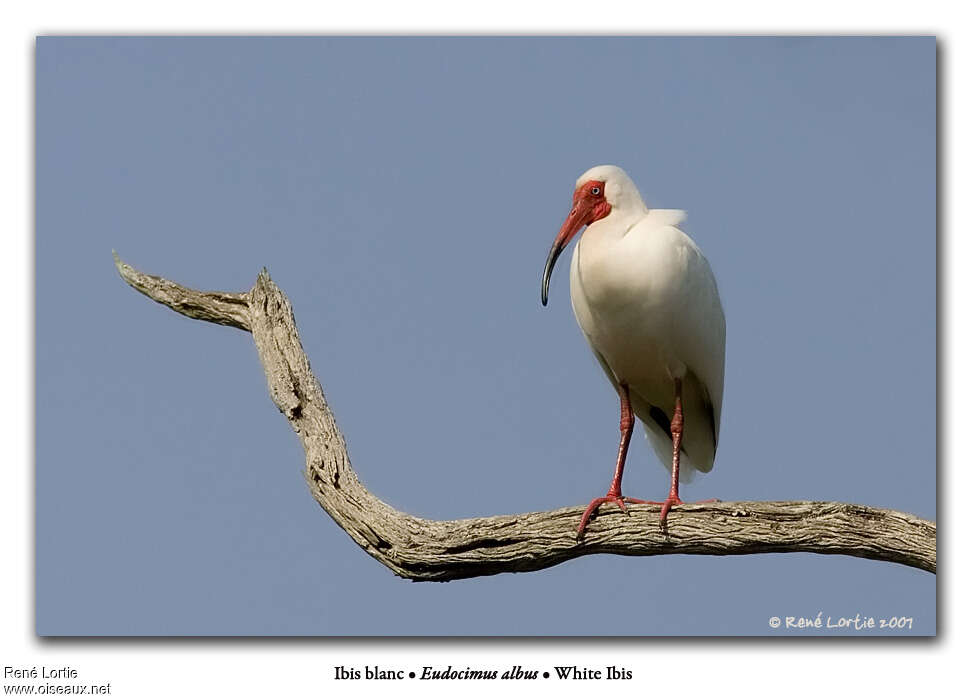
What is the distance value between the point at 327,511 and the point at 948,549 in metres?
2.52

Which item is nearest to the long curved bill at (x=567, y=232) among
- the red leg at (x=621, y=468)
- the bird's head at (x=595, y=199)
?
the bird's head at (x=595, y=199)

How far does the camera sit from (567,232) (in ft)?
21.0

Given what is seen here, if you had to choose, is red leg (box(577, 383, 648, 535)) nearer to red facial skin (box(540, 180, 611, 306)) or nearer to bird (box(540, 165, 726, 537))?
bird (box(540, 165, 726, 537))

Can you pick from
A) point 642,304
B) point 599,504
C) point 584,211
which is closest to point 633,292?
point 642,304

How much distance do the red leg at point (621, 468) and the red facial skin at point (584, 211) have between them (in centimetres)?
68

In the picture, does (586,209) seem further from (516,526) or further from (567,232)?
(516,526)

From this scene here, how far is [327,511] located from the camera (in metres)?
5.82

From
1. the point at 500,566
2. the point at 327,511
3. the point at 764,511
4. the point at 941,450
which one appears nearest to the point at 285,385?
the point at 327,511

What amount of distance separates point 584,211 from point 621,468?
3.95ft

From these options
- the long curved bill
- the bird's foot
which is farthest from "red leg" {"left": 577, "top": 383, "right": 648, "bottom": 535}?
the long curved bill

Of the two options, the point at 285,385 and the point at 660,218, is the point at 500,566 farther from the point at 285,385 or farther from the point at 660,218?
the point at 660,218

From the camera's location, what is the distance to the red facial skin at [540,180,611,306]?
6367 millimetres

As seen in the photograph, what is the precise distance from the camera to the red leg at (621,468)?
5554mm

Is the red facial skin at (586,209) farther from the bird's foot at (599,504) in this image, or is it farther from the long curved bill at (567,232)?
the bird's foot at (599,504)
